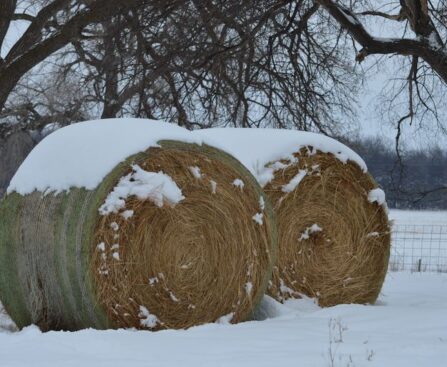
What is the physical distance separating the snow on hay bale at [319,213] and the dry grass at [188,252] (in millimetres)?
649

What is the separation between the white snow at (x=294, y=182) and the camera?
616 centimetres

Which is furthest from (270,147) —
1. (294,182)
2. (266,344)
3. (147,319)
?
(266,344)

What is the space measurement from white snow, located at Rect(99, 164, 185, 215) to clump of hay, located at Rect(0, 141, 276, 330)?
0.02 meters

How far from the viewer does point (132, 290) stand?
4.89m

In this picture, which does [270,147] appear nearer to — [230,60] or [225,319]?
[225,319]

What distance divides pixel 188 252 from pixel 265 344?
1.14 metres

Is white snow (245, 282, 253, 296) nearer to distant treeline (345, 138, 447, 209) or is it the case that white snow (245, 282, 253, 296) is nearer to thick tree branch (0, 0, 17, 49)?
distant treeline (345, 138, 447, 209)

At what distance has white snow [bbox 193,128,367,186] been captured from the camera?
241 inches

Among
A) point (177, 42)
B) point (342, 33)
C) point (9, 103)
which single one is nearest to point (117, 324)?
point (177, 42)

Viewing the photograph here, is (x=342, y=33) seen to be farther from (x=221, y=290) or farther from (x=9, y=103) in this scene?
(x=9, y=103)

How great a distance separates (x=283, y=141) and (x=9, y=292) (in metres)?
2.49

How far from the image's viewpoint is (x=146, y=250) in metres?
4.95

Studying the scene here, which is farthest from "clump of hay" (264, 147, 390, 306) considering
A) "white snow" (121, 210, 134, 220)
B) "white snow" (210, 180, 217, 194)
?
"white snow" (121, 210, 134, 220)

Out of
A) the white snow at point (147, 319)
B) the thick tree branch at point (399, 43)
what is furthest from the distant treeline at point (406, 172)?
the white snow at point (147, 319)
